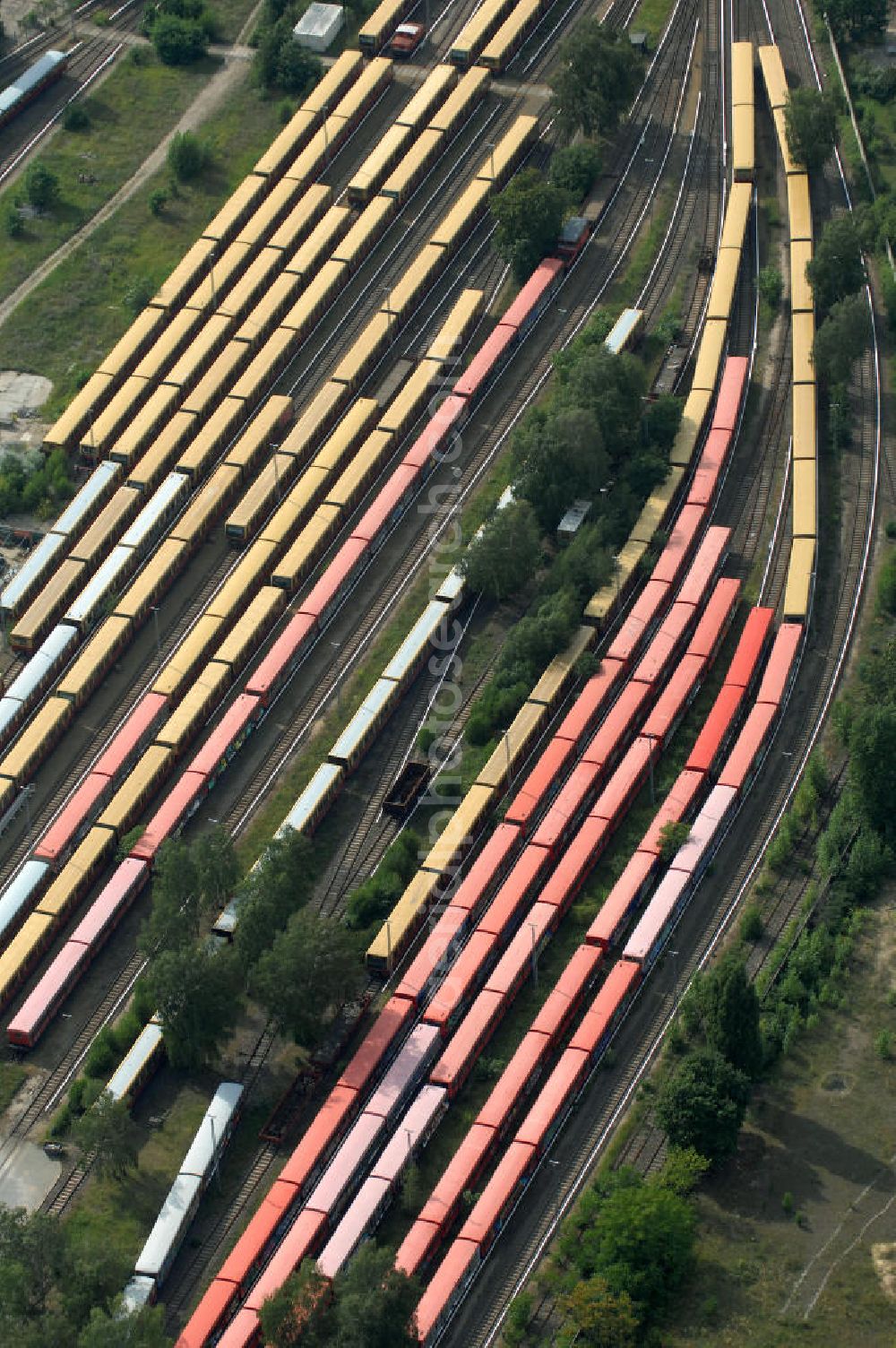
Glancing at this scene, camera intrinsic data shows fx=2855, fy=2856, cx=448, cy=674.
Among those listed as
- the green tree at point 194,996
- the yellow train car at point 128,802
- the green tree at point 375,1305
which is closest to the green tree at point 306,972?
the green tree at point 194,996

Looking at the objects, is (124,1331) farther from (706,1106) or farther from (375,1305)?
(706,1106)

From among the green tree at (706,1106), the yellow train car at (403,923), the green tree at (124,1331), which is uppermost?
the yellow train car at (403,923)

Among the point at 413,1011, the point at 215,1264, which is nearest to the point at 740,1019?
the point at 413,1011

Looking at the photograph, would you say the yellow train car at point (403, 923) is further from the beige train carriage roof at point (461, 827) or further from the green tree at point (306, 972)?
the green tree at point (306, 972)

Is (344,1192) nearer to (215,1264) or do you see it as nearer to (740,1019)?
(215,1264)

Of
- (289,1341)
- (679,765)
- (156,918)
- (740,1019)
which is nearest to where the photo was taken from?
(289,1341)

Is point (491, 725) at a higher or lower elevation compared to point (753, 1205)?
higher
